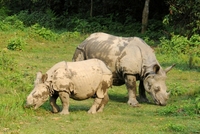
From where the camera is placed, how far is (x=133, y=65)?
11.8 metres

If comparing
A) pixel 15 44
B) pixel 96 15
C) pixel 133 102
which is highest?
pixel 96 15

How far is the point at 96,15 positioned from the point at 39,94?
21247mm

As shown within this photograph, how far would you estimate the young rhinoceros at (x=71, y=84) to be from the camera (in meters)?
9.67

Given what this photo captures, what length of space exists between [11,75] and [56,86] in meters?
3.40

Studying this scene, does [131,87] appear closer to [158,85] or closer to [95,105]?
[158,85]

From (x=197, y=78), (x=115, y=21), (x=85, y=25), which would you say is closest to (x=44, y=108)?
(x=197, y=78)

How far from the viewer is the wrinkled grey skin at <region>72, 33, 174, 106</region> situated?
11.6 metres

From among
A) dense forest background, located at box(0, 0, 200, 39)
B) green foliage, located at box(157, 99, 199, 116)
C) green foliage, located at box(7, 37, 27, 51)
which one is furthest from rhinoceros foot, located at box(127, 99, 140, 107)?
dense forest background, located at box(0, 0, 200, 39)

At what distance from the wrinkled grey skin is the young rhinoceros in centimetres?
171

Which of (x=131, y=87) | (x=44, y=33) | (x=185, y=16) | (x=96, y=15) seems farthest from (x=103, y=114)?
(x=96, y=15)

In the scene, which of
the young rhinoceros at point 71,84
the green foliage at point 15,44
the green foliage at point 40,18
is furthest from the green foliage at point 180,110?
the green foliage at point 40,18

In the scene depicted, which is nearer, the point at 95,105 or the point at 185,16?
the point at 95,105

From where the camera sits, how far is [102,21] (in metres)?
28.6

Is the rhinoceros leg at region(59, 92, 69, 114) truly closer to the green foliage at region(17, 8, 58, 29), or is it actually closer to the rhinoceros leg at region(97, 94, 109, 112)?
the rhinoceros leg at region(97, 94, 109, 112)
